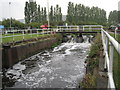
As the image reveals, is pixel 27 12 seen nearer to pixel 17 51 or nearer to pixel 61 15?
pixel 61 15

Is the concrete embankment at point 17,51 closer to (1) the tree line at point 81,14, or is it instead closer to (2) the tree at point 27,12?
(2) the tree at point 27,12

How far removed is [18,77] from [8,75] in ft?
2.07

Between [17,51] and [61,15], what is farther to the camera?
[61,15]

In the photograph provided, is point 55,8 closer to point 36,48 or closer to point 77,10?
point 77,10

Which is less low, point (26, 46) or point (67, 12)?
point (67, 12)

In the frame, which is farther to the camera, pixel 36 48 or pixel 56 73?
pixel 36 48

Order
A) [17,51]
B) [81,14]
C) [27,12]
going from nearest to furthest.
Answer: [17,51] → [27,12] → [81,14]

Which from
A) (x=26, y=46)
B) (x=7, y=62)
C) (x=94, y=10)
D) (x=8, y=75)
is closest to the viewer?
(x=8, y=75)

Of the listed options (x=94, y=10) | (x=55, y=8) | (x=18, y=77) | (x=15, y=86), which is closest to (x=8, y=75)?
(x=18, y=77)

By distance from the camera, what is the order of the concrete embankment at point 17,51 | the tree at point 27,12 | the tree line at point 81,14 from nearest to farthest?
1. the concrete embankment at point 17,51
2. the tree at point 27,12
3. the tree line at point 81,14

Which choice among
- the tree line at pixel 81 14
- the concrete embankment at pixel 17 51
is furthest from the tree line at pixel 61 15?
the concrete embankment at pixel 17 51

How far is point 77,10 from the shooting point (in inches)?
2362

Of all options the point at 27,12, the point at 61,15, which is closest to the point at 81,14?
the point at 61,15

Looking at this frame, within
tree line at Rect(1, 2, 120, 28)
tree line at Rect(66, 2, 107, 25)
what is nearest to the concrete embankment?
tree line at Rect(1, 2, 120, 28)
